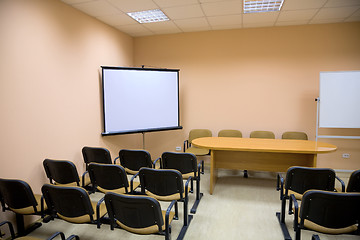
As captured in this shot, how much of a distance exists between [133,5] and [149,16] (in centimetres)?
66

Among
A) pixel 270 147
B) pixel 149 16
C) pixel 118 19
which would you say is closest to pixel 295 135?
pixel 270 147

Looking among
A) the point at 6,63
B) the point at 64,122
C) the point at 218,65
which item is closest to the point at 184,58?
the point at 218,65

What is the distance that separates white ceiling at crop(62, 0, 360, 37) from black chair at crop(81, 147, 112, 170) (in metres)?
2.27

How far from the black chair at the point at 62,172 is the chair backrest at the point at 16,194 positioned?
529 millimetres

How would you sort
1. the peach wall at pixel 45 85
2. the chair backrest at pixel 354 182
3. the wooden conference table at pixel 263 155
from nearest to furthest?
the chair backrest at pixel 354 182 → the peach wall at pixel 45 85 → the wooden conference table at pixel 263 155

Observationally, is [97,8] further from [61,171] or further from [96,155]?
[61,171]

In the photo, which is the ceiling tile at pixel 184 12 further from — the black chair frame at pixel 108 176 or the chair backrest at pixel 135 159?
the black chair frame at pixel 108 176

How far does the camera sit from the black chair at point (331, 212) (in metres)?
1.71

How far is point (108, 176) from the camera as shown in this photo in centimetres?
256

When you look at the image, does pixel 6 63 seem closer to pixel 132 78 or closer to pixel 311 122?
pixel 132 78

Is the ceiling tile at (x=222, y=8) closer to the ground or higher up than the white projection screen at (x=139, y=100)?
higher up

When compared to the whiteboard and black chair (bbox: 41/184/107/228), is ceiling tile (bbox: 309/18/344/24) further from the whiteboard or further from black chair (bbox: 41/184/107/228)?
black chair (bbox: 41/184/107/228)

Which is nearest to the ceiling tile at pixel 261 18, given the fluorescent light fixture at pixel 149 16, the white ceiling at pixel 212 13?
the white ceiling at pixel 212 13

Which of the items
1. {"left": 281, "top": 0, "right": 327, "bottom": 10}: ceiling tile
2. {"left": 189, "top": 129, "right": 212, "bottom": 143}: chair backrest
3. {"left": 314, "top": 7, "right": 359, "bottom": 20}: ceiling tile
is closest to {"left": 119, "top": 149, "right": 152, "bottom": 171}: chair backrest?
{"left": 189, "top": 129, "right": 212, "bottom": 143}: chair backrest
